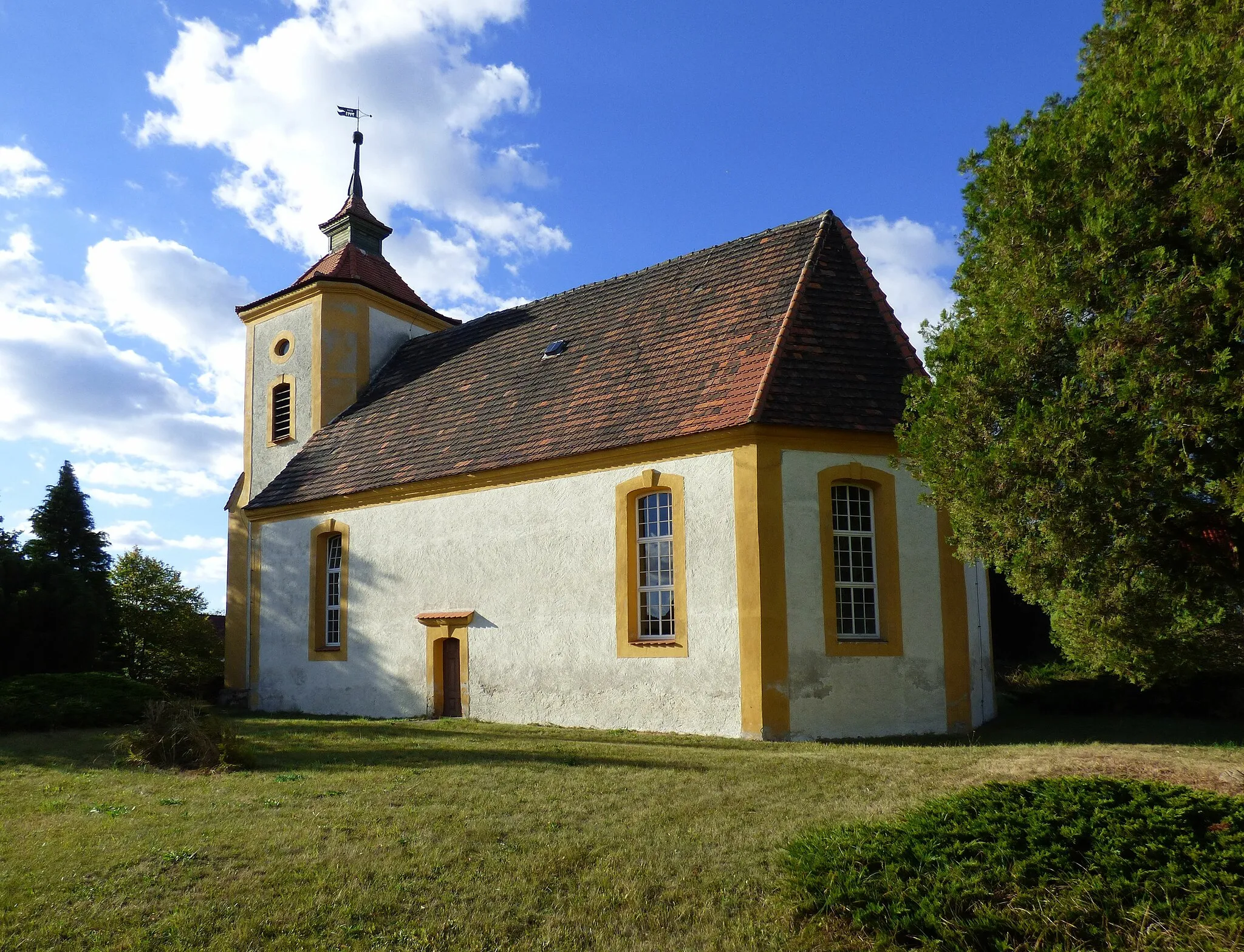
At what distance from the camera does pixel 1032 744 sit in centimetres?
1201

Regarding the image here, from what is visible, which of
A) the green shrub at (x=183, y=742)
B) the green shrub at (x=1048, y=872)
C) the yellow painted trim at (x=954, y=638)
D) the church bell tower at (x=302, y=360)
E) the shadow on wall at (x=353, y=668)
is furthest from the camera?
the church bell tower at (x=302, y=360)

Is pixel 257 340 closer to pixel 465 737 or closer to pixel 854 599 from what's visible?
pixel 465 737

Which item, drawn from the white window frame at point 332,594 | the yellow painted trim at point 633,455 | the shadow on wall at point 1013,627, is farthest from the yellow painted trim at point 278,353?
the shadow on wall at point 1013,627

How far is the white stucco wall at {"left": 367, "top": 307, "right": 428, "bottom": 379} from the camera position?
922 inches

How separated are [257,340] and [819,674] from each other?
17662 millimetres

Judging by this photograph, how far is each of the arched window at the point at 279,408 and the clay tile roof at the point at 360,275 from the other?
7.54 feet

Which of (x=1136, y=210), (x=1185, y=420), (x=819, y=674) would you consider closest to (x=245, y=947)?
(x=1185, y=420)

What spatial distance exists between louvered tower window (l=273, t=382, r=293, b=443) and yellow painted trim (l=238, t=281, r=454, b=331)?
199 centimetres

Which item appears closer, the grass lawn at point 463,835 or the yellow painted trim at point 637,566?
the grass lawn at point 463,835

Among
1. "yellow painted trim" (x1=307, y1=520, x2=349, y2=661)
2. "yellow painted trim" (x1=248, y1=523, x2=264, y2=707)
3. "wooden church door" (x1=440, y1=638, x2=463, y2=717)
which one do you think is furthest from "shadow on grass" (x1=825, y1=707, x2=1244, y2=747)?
"yellow painted trim" (x1=248, y1=523, x2=264, y2=707)

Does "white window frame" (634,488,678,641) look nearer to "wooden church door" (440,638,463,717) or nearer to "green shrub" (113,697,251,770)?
"wooden church door" (440,638,463,717)

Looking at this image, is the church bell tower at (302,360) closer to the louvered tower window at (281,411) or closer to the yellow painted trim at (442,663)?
the louvered tower window at (281,411)

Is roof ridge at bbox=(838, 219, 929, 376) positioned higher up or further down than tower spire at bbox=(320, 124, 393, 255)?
further down

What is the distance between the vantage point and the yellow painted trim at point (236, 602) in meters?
22.0
